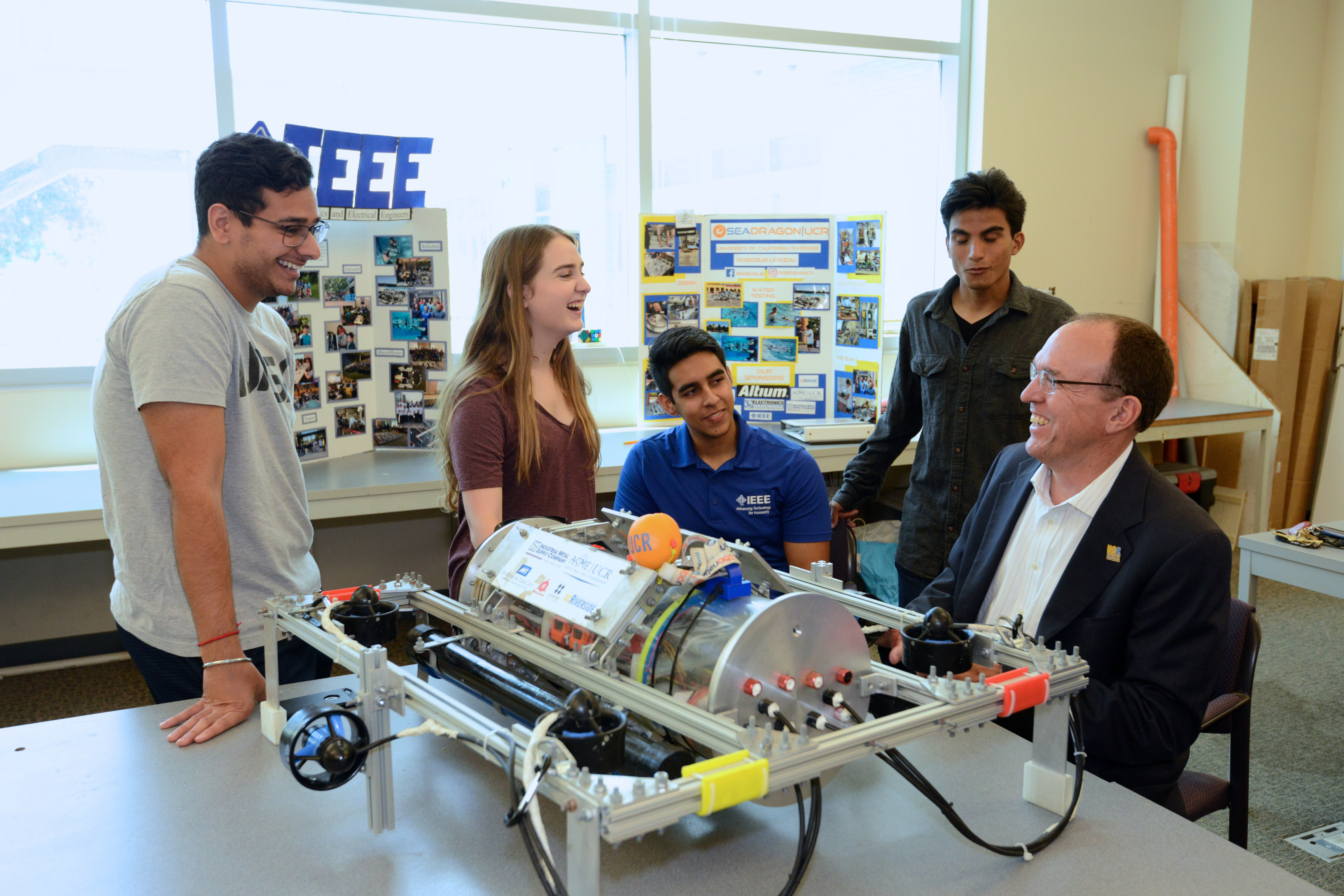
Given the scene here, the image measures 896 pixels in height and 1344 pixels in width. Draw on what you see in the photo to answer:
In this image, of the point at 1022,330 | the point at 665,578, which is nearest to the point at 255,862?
the point at 665,578

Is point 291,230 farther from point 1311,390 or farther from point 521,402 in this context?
Answer: point 1311,390

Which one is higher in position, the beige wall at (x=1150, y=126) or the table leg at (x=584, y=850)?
the beige wall at (x=1150, y=126)

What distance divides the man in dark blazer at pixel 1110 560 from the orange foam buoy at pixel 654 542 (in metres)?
0.44

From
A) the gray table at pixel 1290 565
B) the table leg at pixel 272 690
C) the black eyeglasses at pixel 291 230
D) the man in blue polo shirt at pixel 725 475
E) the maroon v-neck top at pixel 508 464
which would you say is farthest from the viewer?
the gray table at pixel 1290 565

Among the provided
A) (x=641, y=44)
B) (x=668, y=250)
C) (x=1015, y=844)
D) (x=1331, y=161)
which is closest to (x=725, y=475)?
(x=1015, y=844)

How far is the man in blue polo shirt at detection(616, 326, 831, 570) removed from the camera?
6.68 ft

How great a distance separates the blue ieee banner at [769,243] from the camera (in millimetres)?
3910

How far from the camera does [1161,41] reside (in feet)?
15.7

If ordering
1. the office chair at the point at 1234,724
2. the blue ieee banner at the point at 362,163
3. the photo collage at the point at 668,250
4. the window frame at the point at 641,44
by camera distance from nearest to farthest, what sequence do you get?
1. the office chair at the point at 1234,724
2. the blue ieee banner at the point at 362,163
3. the window frame at the point at 641,44
4. the photo collage at the point at 668,250

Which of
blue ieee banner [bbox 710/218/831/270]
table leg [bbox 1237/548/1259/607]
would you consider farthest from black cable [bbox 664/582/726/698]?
blue ieee banner [bbox 710/218/831/270]

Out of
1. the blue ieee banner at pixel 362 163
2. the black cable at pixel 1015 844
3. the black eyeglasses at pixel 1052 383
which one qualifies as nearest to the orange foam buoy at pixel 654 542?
the black cable at pixel 1015 844

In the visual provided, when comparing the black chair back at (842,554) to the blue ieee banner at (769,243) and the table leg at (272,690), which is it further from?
the blue ieee banner at (769,243)

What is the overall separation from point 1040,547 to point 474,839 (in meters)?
1.05

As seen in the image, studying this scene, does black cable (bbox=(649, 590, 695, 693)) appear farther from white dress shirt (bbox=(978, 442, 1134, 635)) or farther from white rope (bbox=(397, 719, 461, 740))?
white dress shirt (bbox=(978, 442, 1134, 635))
